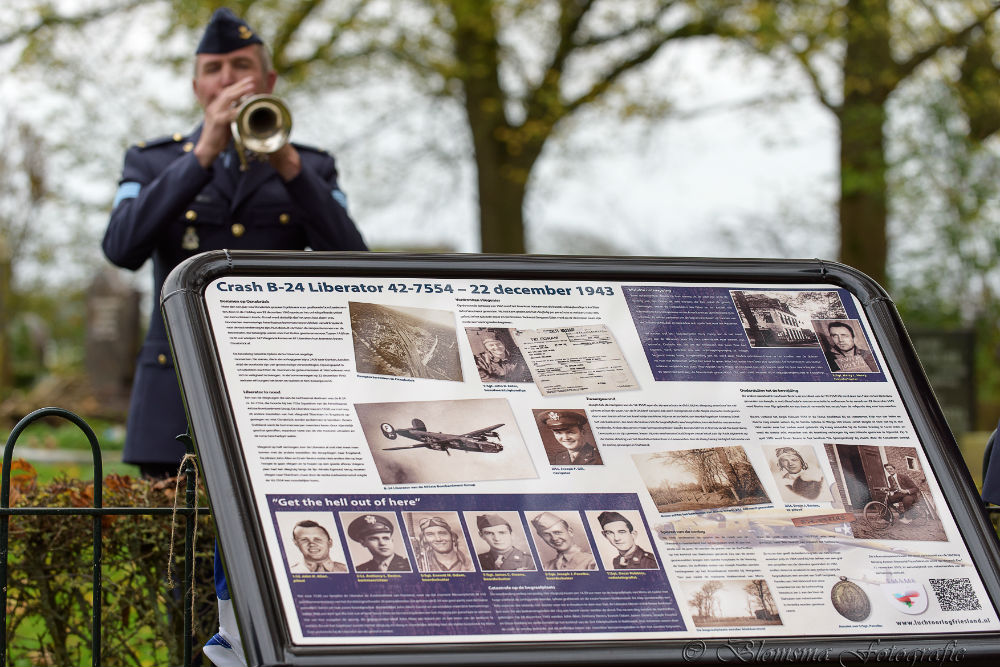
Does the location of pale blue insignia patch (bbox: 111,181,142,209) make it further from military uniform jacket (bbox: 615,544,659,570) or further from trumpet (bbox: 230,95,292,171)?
military uniform jacket (bbox: 615,544,659,570)

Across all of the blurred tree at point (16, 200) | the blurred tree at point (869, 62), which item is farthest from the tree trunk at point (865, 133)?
the blurred tree at point (16, 200)

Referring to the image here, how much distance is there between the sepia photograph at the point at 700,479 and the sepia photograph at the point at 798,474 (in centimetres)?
4

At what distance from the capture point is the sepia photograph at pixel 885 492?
6.45ft

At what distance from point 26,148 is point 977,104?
23.7 m

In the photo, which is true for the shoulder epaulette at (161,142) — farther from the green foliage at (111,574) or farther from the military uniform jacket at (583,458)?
the military uniform jacket at (583,458)

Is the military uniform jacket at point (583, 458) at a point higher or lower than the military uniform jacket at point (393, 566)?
higher

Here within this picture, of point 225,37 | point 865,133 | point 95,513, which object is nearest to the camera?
point 95,513

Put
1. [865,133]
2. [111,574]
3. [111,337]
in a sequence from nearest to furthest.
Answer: [111,574] → [865,133] → [111,337]

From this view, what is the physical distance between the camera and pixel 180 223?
300cm

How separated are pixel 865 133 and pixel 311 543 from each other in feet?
33.9

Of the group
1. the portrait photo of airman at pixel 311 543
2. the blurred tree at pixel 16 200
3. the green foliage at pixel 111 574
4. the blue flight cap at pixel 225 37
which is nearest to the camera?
the portrait photo of airman at pixel 311 543

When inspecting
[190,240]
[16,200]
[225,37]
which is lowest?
[16,200]

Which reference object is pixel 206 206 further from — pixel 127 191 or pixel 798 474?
pixel 798 474

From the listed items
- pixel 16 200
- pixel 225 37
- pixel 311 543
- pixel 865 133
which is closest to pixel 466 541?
pixel 311 543
